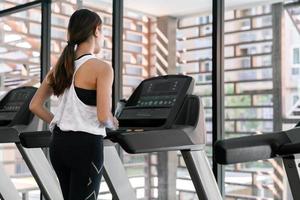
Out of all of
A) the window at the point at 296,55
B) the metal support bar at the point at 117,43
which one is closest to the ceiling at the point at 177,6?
the metal support bar at the point at 117,43

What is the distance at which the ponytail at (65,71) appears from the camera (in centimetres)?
212

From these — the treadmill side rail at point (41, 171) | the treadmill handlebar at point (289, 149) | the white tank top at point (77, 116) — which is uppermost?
the white tank top at point (77, 116)

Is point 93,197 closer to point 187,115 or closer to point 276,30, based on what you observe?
point 187,115

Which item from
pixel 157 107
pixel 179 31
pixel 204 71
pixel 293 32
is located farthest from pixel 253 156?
pixel 179 31

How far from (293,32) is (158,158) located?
60.2 inches

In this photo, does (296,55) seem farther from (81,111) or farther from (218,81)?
(81,111)

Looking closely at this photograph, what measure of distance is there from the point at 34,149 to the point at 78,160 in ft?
3.93

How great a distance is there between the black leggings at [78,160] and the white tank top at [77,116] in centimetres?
2

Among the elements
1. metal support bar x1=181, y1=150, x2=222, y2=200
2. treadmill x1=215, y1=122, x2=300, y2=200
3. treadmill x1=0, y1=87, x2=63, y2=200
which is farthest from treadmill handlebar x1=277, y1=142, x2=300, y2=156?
treadmill x1=0, y1=87, x2=63, y2=200

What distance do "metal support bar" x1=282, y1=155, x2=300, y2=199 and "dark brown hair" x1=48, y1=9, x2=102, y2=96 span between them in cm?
105

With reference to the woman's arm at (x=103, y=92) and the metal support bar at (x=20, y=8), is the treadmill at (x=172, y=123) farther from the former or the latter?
the metal support bar at (x=20, y=8)

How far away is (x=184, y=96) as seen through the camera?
7.89ft

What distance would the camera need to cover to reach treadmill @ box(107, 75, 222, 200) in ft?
6.66

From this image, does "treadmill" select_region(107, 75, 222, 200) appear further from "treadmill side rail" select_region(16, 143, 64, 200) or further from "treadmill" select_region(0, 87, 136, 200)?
"treadmill side rail" select_region(16, 143, 64, 200)
